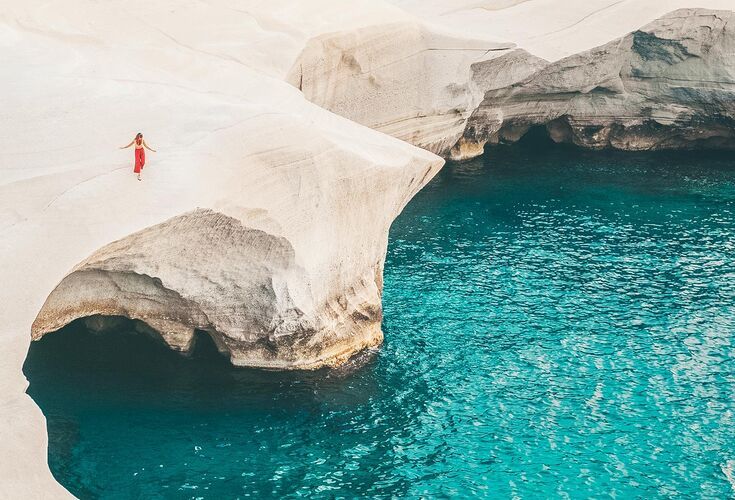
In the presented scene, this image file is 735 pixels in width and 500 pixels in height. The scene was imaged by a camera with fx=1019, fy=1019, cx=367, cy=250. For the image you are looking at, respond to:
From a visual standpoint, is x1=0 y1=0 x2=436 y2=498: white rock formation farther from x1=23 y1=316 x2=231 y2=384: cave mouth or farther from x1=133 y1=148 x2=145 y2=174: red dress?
x1=23 y1=316 x2=231 y2=384: cave mouth

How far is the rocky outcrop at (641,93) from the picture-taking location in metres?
52.7

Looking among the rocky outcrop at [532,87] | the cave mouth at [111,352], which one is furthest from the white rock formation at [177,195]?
the rocky outcrop at [532,87]

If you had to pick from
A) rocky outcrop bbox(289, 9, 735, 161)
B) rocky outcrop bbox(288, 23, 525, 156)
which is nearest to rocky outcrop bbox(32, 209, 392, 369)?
rocky outcrop bbox(289, 9, 735, 161)

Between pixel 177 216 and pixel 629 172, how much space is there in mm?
32566

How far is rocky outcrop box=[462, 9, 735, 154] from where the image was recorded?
52.7 m

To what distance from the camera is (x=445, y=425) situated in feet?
94.9

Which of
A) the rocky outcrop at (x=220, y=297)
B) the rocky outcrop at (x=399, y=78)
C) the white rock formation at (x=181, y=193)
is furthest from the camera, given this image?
the rocky outcrop at (x=399, y=78)

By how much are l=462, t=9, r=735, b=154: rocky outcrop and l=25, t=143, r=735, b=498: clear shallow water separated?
43.4 ft

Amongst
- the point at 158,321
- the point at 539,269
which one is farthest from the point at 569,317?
the point at 158,321

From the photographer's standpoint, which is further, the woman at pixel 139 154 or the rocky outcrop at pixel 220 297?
the rocky outcrop at pixel 220 297

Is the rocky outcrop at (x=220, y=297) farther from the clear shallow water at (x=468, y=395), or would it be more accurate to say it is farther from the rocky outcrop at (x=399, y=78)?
the rocky outcrop at (x=399, y=78)

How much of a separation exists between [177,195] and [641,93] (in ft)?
115

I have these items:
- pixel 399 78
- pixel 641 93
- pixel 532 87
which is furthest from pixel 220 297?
pixel 641 93

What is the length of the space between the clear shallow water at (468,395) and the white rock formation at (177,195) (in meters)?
1.98
